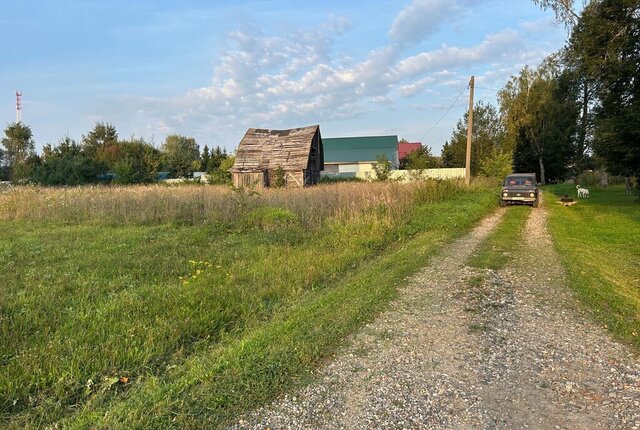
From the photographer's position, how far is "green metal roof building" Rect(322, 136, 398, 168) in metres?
64.0

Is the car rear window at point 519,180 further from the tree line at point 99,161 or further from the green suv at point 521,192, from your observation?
the tree line at point 99,161

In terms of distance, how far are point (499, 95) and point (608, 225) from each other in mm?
43869

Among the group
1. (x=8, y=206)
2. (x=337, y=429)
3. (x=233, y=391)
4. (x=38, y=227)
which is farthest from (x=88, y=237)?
(x=337, y=429)

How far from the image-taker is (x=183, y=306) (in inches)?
236

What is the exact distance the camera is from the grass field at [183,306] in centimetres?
374

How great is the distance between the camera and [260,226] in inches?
556

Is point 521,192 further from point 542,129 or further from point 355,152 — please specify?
point 355,152

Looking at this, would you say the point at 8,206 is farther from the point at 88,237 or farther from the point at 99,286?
the point at 99,286

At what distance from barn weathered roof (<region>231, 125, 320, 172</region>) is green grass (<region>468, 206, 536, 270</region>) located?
23.9 meters

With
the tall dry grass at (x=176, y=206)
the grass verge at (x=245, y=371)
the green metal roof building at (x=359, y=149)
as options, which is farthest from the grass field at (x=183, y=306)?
the green metal roof building at (x=359, y=149)

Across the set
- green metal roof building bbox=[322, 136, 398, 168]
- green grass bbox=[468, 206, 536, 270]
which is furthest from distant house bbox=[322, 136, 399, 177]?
green grass bbox=[468, 206, 536, 270]

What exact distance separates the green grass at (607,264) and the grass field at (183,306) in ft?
9.88

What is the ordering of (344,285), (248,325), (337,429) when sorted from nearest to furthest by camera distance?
(337,429)
(248,325)
(344,285)

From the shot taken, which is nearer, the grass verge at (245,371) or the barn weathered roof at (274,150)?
the grass verge at (245,371)
